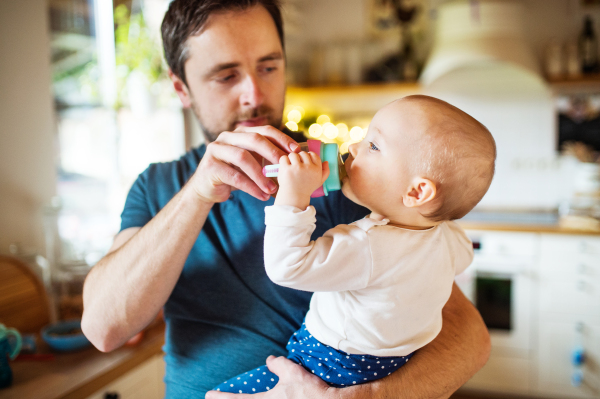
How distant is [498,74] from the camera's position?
349 centimetres

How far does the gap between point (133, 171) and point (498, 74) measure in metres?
2.85

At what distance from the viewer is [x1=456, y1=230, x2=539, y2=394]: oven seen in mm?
2951

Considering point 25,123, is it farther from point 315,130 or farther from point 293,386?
point 315,130

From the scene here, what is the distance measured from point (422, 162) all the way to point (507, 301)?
2.60 metres

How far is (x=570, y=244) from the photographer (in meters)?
2.86

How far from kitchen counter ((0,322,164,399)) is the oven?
227cm

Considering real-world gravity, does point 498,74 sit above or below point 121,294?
above

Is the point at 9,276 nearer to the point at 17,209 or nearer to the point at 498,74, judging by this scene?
the point at 17,209

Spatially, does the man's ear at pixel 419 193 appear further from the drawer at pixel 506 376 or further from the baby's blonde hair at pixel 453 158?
the drawer at pixel 506 376

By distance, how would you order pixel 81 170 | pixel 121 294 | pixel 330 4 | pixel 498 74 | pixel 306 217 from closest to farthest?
pixel 306 217
pixel 121 294
pixel 81 170
pixel 498 74
pixel 330 4

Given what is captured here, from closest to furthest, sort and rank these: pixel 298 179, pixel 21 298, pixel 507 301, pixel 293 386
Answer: pixel 298 179, pixel 293 386, pixel 21 298, pixel 507 301

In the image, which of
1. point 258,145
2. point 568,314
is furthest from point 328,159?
point 568,314

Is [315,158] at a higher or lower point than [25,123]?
lower

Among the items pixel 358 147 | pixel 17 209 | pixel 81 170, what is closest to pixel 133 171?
pixel 81 170
